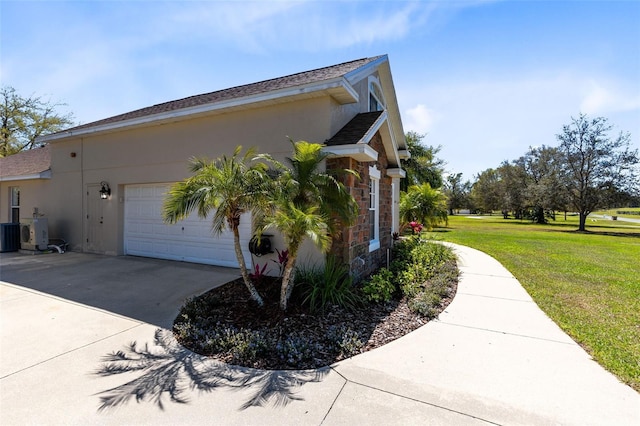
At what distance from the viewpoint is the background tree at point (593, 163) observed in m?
24.5

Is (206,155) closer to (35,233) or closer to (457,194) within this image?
(35,233)

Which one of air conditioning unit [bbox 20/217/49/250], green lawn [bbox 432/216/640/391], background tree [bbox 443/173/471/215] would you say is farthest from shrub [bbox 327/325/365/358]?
background tree [bbox 443/173/471/215]

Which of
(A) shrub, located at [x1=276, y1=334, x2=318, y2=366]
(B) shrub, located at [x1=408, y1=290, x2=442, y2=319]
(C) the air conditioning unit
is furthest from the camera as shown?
(C) the air conditioning unit

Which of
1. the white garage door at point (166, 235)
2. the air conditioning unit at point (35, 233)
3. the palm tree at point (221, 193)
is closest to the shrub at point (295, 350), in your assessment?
the palm tree at point (221, 193)

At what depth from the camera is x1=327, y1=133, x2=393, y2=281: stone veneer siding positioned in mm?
6299

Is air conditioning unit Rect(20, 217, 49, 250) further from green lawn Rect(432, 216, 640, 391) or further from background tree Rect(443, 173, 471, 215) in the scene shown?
background tree Rect(443, 173, 471, 215)

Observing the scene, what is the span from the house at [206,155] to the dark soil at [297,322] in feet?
4.72

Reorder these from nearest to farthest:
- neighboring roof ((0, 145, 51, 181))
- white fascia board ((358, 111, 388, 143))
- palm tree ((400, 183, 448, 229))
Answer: white fascia board ((358, 111, 388, 143)), neighboring roof ((0, 145, 51, 181)), palm tree ((400, 183, 448, 229))

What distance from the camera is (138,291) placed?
6.22m

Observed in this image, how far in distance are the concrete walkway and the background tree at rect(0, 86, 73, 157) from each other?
30.2 m

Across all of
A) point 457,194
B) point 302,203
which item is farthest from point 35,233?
point 457,194

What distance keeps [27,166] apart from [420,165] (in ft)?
86.3

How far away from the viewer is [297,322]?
465cm

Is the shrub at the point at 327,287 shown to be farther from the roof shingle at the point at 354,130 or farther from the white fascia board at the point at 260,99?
the white fascia board at the point at 260,99
